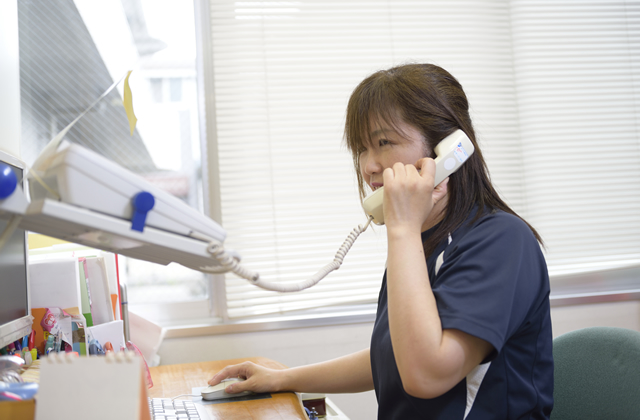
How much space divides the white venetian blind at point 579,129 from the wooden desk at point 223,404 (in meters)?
1.53

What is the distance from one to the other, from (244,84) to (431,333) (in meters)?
1.52

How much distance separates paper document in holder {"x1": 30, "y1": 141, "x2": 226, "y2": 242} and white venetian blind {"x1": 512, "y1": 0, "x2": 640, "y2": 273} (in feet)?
6.47

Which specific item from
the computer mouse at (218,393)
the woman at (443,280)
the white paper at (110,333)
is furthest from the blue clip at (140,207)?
the white paper at (110,333)

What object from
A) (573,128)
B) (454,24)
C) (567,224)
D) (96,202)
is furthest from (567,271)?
(96,202)

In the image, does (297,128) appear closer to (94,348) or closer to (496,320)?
(94,348)

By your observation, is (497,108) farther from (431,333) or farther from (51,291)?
(51,291)

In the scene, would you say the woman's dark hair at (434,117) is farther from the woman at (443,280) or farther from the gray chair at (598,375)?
the gray chair at (598,375)

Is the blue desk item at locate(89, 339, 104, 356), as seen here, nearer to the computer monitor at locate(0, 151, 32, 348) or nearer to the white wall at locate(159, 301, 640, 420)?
the computer monitor at locate(0, 151, 32, 348)

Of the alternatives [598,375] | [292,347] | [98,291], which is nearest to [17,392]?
[98,291]

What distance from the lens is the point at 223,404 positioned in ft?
3.34

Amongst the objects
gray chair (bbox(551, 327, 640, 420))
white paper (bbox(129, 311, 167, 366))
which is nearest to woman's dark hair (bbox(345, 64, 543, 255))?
gray chair (bbox(551, 327, 640, 420))

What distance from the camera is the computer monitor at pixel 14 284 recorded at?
0.88 meters

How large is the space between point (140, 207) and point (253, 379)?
2.21ft

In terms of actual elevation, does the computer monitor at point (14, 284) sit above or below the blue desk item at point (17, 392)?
above
